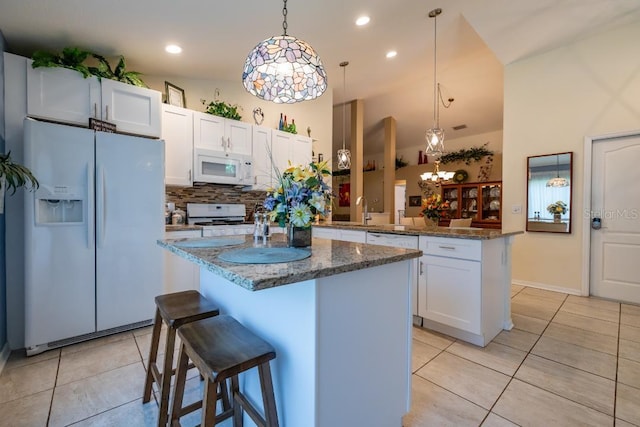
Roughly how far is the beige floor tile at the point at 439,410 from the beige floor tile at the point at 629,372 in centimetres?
108

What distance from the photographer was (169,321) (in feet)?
4.41

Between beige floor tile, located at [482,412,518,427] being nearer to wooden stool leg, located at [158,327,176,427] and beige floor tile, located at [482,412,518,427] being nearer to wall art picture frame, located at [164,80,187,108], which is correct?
wooden stool leg, located at [158,327,176,427]

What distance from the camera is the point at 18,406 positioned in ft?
5.14

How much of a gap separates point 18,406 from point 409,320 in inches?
88.8

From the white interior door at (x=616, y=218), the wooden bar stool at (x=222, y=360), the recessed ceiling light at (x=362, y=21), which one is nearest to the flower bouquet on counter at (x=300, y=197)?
the wooden bar stool at (x=222, y=360)

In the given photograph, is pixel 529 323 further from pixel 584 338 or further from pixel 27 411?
pixel 27 411

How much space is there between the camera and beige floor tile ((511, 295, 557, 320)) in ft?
9.38

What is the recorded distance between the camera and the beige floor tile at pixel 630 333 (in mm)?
2344

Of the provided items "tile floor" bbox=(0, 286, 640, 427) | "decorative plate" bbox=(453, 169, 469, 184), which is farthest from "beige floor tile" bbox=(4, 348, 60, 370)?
"decorative plate" bbox=(453, 169, 469, 184)

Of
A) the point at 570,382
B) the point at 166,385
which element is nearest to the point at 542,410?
the point at 570,382

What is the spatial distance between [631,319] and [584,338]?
0.95 meters

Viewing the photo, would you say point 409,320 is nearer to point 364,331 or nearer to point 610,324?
point 364,331

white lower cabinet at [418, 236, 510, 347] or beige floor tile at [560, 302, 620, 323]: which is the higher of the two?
white lower cabinet at [418, 236, 510, 347]

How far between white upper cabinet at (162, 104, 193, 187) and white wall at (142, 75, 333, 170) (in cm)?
46
